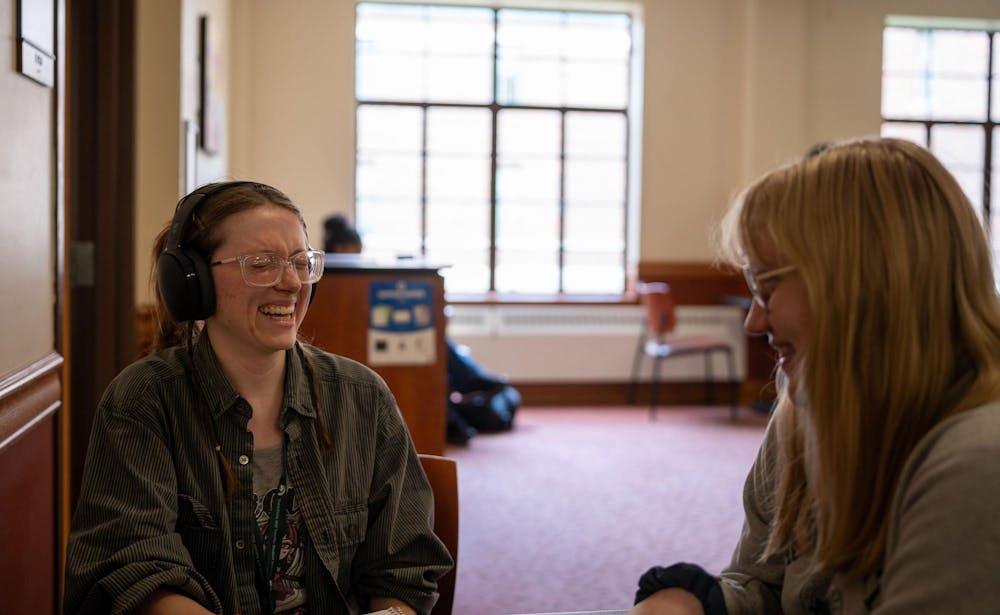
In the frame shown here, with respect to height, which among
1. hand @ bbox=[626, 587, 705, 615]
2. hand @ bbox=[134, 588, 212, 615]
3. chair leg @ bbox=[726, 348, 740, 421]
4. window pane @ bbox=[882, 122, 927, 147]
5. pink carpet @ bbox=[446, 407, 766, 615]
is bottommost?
pink carpet @ bbox=[446, 407, 766, 615]

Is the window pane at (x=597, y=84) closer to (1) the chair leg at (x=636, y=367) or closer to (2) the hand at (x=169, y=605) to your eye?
(1) the chair leg at (x=636, y=367)

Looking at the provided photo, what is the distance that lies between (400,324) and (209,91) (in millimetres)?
2227

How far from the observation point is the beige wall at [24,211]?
175 centimetres

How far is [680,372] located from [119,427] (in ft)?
21.0

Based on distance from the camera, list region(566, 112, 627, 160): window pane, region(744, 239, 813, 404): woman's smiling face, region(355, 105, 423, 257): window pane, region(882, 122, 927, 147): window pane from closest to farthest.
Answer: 1. region(744, 239, 813, 404): woman's smiling face
2. region(355, 105, 423, 257): window pane
3. region(566, 112, 627, 160): window pane
4. region(882, 122, 927, 147): window pane

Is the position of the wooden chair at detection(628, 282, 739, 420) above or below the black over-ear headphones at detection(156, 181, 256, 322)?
below

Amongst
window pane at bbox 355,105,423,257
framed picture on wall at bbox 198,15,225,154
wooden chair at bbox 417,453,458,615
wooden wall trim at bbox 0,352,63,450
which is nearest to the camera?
wooden chair at bbox 417,453,458,615

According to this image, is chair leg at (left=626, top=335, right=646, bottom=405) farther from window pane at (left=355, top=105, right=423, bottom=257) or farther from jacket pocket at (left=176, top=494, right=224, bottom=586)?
jacket pocket at (left=176, top=494, right=224, bottom=586)

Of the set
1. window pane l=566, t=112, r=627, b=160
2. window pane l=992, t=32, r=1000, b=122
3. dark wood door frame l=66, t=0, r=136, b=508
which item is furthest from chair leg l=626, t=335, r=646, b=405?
dark wood door frame l=66, t=0, r=136, b=508

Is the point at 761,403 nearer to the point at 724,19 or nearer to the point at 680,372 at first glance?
the point at 680,372

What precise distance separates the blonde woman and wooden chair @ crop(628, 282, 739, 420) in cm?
566

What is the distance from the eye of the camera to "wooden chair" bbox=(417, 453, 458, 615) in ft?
5.06

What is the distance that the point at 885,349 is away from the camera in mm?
934

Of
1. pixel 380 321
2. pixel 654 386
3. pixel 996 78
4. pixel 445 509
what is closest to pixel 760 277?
pixel 445 509
